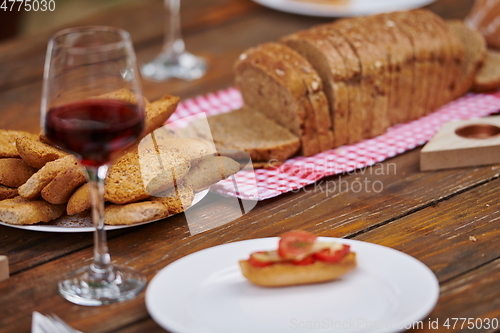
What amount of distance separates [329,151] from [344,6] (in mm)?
1273

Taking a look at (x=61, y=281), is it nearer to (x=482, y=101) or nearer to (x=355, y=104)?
(x=355, y=104)

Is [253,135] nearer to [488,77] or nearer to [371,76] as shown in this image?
[371,76]

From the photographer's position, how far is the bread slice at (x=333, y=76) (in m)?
2.30

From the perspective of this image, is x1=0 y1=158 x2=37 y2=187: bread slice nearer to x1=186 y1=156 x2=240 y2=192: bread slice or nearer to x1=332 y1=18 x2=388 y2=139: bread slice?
x1=186 y1=156 x2=240 y2=192: bread slice

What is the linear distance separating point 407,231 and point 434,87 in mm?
1025

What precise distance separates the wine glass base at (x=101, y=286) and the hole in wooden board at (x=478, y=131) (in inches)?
46.6

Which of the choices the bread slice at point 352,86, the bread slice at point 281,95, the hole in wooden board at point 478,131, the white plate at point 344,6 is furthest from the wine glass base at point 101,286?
the white plate at point 344,6

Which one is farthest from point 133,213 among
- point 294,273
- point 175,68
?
point 175,68

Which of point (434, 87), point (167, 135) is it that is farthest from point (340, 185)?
point (434, 87)

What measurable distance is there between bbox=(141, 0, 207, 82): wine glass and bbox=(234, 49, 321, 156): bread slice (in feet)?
1.88

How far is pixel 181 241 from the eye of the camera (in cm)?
170

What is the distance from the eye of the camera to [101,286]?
1.45m

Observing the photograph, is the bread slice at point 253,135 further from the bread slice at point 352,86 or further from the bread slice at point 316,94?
the bread slice at point 352,86

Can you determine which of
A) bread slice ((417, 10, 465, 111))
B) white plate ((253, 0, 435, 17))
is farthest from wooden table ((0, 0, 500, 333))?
white plate ((253, 0, 435, 17))
